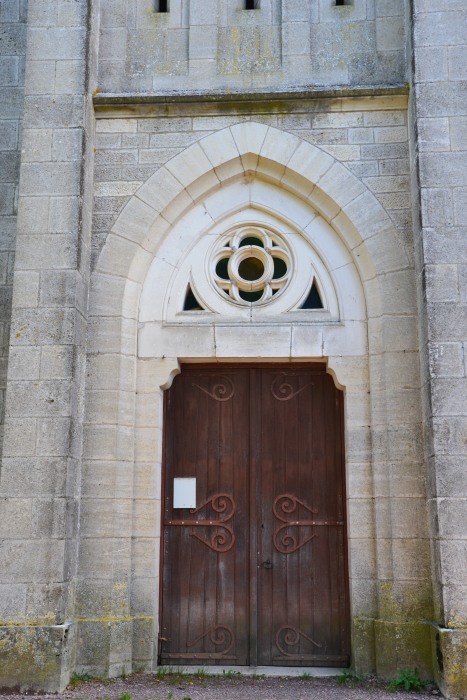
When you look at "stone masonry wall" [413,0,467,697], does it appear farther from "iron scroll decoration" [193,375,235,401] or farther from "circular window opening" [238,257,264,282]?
"iron scroll decoration" [193,375,235,401]

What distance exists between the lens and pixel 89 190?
6.14 meters

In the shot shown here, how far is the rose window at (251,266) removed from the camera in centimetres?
627

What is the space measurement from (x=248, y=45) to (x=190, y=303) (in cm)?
232

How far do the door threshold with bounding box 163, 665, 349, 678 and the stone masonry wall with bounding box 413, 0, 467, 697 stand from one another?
97 cm

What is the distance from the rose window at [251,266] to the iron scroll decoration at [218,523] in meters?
1.65

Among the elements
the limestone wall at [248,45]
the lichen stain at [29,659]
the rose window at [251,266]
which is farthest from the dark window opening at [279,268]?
the lichen stain at [29,659]

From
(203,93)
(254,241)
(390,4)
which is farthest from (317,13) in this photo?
(254,241)

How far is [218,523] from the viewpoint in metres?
6.03

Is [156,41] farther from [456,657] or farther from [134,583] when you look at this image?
[456,657]

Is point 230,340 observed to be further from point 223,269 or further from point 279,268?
point 279,268

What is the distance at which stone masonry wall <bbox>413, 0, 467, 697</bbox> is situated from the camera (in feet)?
16.8

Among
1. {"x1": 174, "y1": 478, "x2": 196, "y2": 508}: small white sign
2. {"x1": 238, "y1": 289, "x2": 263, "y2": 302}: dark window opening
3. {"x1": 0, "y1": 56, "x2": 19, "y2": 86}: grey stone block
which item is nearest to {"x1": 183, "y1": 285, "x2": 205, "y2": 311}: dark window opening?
{"x1": 238, "y1": 289, "x2": 263, "y2": 302}: dark window opening

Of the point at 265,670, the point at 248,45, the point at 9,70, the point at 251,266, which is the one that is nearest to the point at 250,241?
the point at 251,266

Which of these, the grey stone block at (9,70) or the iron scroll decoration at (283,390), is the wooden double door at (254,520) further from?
the grey stone block at (9,70)
